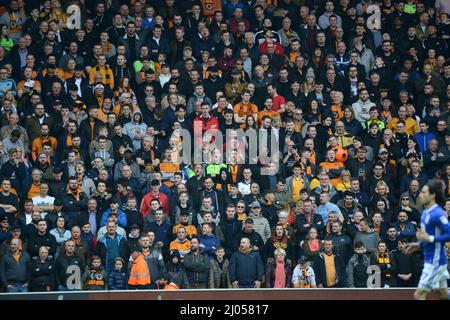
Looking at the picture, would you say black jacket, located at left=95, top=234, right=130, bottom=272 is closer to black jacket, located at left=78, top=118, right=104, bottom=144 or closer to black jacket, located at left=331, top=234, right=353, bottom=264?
black jacket, located at left=78, top=118, right=104, bottom=144

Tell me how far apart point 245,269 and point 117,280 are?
2087mm

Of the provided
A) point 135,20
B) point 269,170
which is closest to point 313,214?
point 269,170

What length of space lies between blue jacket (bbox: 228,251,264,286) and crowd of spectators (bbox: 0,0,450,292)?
23 millimetres

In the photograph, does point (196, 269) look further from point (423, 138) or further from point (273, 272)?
point (423, 138)

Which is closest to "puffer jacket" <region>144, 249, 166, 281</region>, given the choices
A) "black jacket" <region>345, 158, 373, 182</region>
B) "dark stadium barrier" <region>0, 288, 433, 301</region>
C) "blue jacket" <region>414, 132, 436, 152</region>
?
"dark stadium barrier" <region>0, 288, 433, 301</region>

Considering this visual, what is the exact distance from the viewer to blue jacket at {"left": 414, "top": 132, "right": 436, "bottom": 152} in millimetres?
21703

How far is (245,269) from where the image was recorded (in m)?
19.2

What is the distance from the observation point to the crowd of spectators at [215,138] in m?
19.3

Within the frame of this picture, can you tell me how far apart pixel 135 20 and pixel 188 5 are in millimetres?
1353

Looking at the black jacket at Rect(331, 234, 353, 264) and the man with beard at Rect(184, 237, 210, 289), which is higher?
the black jacket at Rect(331, 234, 353, 264)

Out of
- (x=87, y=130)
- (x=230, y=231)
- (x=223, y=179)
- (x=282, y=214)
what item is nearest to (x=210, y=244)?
(x=230, y=231)

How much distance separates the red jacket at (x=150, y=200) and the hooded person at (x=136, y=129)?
4.15 feet
